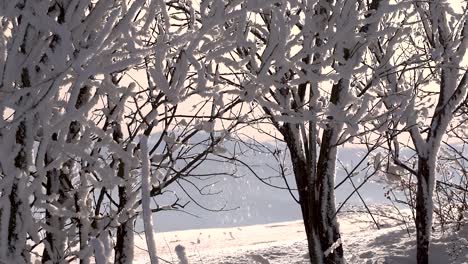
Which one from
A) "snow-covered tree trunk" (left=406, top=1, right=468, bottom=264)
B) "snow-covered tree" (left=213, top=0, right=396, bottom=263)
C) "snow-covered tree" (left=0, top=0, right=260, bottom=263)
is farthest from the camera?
"snow-covered tree trunk" (left=406, top=1, right=468, bottom=264)

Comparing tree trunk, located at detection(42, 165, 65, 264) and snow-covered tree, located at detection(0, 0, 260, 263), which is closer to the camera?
snow-covered tree, located at detection(0, 0, 260, 263)

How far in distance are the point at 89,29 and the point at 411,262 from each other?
5.60 m

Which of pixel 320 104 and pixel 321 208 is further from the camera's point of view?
pixel 321 208

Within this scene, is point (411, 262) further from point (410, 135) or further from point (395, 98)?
point (395, 98)

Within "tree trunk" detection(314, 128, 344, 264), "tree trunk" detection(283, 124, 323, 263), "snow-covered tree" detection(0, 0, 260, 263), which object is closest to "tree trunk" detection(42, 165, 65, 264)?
"snow-covered tree" detection(0, 0, 260, 263)

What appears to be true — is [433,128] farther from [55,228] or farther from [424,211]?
[55,228]

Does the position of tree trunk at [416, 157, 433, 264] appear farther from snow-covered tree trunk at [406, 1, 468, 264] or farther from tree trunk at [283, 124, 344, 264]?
tree trunk at [283, 124, 344, 264]

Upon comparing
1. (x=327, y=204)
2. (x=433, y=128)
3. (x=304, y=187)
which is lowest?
(x=327, y=204)

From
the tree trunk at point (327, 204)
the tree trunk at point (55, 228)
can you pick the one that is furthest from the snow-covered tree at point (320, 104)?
A: the tree trunk at point (55, 228)

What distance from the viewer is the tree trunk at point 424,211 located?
672cm

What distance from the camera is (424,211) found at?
678 cm

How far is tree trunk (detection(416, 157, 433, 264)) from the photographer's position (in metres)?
6.72

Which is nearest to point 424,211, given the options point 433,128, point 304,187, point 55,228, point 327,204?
point 433,128

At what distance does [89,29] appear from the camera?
2.58 metres
